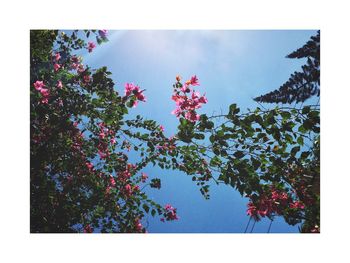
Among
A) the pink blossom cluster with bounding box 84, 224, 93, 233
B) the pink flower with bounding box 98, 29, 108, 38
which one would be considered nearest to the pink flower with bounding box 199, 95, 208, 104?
the pink flower with bounding box 98, 29, 108, 38

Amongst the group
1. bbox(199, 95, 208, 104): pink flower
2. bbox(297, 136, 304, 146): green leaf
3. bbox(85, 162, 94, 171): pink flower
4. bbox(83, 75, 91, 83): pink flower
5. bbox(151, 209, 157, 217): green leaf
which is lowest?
bbox(151, 209, 157, 217): green leaf

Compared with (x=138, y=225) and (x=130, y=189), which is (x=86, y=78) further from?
(x=138, y=225)

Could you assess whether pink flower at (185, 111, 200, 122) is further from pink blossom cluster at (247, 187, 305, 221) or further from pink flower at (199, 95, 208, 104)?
pink blossom cluster at (247, 187, 305, 221)

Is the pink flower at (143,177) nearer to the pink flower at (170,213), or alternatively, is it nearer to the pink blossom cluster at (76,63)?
the pink flower at (170,213)

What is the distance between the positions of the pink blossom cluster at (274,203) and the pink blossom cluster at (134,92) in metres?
0.88

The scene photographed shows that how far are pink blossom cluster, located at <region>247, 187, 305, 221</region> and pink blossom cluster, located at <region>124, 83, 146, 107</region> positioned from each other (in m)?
0.88

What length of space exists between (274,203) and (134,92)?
3.28 feet

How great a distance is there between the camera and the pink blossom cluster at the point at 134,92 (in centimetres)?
182

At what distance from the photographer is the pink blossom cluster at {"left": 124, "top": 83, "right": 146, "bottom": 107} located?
71.8 inches

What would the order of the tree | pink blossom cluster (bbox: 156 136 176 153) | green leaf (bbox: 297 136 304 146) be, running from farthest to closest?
pink blossom cluster (bbox: 156 136 176 153)
green leaf (bbox: 297 136 304 146)
the tree

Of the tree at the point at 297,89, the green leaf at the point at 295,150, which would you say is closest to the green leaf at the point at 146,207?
the green leaf at the point at 295,150

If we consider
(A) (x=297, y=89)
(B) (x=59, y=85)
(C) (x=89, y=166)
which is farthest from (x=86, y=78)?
(A) (x=297, y=89)
